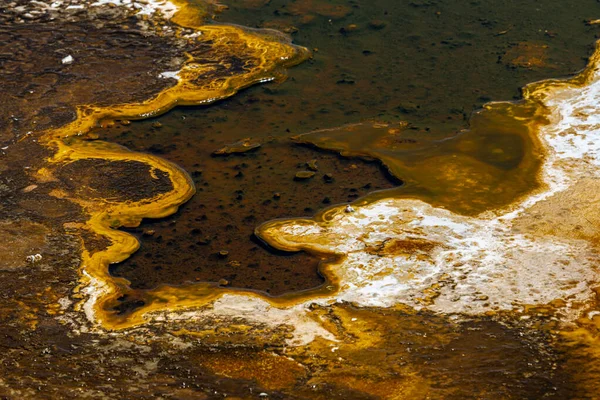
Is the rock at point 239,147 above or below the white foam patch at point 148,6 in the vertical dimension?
below

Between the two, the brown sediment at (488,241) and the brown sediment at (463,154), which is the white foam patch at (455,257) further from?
the brown sediment at (463,154)

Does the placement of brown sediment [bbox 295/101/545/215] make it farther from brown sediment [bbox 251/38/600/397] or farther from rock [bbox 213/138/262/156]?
rock [bbox 213/138/262/156]

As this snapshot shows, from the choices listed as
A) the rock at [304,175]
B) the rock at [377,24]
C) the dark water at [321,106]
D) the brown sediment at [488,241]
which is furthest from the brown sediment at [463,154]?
the rock at [377,24]

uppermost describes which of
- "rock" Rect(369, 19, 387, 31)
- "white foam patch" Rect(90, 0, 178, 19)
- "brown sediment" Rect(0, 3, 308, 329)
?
"rock" Rect(369, 19, 387, 31)

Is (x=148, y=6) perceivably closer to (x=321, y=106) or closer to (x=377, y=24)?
(x=377, y=24)

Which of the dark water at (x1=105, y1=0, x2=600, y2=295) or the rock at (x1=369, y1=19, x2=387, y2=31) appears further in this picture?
the rock at (x1=369, y1=19, x2=387, y2=31)

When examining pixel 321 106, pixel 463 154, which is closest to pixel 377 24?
pixel 321 106

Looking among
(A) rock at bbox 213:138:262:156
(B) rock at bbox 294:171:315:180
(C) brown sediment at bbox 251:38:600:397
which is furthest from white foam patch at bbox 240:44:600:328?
(A) rock at bbox 213:138:262:156

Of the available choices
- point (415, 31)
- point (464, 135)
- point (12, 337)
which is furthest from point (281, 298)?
point (415, 31)

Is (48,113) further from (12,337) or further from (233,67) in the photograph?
(12,337)
